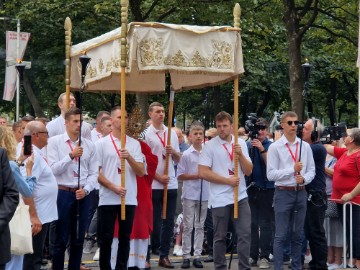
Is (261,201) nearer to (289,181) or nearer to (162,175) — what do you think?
(162,175)

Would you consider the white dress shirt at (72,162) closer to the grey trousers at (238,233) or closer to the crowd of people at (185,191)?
the crowd of people at (185,191)

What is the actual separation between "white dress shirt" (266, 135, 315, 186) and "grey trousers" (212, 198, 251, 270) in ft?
1.86

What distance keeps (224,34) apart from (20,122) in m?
3.35

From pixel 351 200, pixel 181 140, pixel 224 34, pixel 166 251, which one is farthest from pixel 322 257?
pixel 181 140

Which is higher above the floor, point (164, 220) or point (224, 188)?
point (224, 188)

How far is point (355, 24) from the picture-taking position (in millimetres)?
27938

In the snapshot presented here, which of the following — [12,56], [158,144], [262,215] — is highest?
[12,56]

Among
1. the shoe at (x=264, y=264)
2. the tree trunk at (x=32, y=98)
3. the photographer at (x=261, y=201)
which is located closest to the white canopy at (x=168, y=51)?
the photographer at (x=261, y=201)

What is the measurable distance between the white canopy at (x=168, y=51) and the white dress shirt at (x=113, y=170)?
0.97 m

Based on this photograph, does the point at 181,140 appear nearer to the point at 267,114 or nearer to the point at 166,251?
the point at 166,251

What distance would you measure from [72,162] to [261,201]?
365 cm

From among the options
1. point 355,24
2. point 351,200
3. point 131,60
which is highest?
point 355,24

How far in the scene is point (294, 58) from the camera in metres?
23.7

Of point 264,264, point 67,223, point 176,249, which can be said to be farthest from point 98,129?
point 67,223
